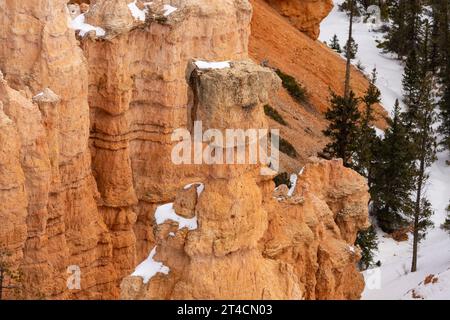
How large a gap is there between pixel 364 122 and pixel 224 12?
15977mm

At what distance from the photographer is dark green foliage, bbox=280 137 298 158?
42.8m

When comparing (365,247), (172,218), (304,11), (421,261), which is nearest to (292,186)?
(365,247)

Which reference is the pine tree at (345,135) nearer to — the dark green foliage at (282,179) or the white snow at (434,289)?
the dark green foliage at (282,179)

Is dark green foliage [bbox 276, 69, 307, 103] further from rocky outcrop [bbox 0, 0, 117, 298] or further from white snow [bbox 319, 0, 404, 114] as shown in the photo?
rocky outcrop [bbox 0, 0, 117, 298]

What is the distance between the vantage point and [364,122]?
1607 inches

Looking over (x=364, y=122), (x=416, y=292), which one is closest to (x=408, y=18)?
(x=364, y=122)

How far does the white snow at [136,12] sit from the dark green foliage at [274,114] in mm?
19365

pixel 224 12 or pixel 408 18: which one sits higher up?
pixel 408 18

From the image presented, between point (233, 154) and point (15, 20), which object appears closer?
point (233, 154)

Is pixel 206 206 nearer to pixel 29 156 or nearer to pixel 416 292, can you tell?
pixel 29 156

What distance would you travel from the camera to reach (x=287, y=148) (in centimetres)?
4309

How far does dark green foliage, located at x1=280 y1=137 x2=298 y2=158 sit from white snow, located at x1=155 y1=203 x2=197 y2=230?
2505 centimetres

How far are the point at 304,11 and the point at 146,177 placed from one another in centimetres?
3431

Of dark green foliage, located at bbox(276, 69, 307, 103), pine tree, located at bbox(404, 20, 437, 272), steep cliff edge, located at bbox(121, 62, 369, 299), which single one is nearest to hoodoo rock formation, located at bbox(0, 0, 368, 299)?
steep cliff edge, located at bbox(121, 62, 369, 299)
